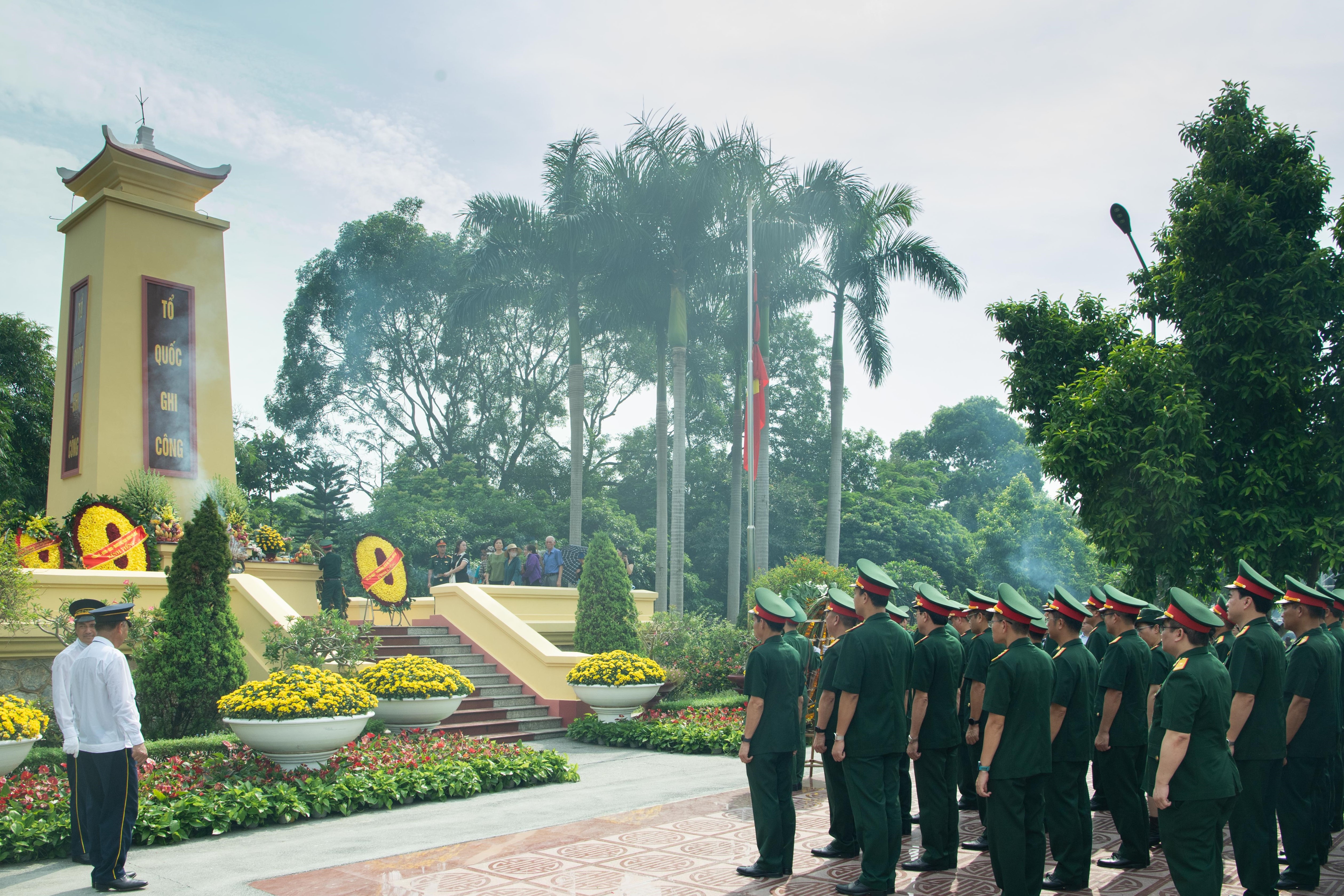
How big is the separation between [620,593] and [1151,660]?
9879mm

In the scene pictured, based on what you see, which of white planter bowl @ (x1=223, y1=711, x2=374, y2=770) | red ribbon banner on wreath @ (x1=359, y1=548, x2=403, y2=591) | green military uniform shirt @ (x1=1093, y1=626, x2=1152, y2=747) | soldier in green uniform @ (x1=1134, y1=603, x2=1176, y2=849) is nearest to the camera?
green military uniform shirt @ (x1=1093, y1=626, x2=1152, y2=747)

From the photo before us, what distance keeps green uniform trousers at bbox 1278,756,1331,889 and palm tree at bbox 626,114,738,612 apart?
733 inches

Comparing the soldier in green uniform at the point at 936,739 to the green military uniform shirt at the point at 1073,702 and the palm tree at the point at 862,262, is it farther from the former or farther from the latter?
the palm tree at the point at 862,262

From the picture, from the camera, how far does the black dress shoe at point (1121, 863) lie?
688 centimetres

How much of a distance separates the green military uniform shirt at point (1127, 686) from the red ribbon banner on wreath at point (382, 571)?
461 inches

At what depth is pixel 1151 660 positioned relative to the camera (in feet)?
24.7

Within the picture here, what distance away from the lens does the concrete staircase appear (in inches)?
518

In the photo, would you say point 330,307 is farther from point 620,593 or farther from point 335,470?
point 620,593

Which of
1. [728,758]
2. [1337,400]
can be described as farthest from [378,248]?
[1337,400]

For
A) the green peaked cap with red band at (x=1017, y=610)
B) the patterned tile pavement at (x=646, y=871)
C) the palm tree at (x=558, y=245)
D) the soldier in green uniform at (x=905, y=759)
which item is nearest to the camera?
the green peaked cap with red band at (x=1017, y=610)

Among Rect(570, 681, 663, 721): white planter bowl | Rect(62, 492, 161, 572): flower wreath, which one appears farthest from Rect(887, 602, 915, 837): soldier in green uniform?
Rect(62, 492, 161, 572): flower wreath

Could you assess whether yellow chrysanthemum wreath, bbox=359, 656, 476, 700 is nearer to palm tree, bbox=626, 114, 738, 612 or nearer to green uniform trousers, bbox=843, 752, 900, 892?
green uniform trousers, bbox=843, 752, 900, 892

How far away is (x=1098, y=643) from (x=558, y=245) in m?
20.5

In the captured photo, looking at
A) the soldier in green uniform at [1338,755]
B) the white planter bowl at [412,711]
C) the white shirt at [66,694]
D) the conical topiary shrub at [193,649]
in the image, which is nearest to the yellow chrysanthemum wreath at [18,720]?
the white shirt at [66,694]
